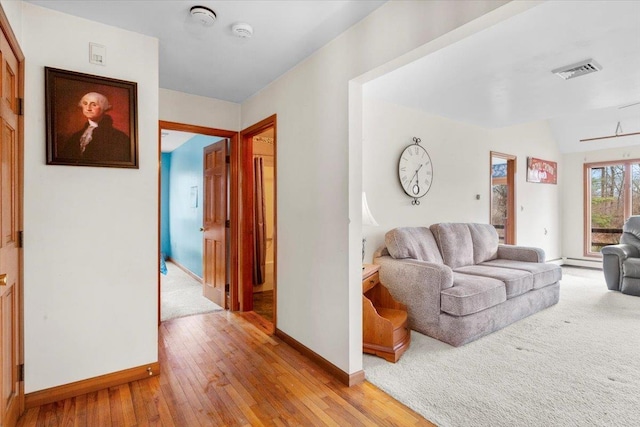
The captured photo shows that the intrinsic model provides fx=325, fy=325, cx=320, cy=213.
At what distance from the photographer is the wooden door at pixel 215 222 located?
12.8ft

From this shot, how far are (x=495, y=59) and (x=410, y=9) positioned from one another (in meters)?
1.48

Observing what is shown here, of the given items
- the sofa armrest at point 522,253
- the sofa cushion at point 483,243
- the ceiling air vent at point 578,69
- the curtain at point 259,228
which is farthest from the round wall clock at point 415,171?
the curtain at point 259,228

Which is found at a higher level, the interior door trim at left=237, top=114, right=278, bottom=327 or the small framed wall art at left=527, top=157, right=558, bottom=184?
the small framed wall art at left=527, top=157, right=558, bottom=184

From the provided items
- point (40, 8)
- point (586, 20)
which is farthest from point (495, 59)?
point (40, 8)

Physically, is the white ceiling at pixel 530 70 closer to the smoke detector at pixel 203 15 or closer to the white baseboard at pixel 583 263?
the smoke detector at pixel 203 15

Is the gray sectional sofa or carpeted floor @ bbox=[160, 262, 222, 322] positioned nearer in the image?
the gray sectional sofa

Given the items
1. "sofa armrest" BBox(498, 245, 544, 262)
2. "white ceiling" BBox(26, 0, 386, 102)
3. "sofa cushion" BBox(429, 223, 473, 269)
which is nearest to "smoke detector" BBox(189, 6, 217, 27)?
"white ceiling" BBox(26, 0, 386, 102)

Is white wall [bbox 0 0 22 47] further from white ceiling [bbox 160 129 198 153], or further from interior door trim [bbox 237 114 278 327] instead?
white ceiling [bbox 160 129 198 153]

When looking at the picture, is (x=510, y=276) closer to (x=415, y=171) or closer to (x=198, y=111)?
(x=415, y=171)

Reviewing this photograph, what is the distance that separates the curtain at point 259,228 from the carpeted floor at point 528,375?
2.43 m

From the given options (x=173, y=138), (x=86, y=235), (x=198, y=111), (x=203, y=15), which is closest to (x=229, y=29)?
(x=203, y=15)

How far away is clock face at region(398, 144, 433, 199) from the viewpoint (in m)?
4.00

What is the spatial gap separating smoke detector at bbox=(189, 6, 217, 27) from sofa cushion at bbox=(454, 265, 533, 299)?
10.9 feet

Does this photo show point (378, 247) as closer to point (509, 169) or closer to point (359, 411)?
point (359, 411)
